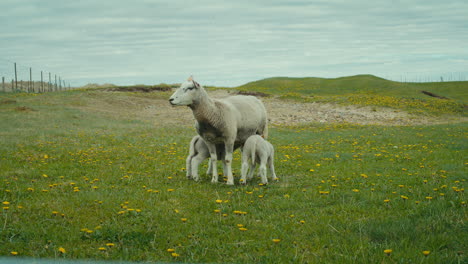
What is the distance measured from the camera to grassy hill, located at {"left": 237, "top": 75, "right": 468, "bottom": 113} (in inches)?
1539

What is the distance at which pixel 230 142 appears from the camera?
383 inches

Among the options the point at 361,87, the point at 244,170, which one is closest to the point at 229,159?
the point at 244,170

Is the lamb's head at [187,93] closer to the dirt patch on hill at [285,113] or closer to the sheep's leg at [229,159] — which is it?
the sheep's leg at [229,159]

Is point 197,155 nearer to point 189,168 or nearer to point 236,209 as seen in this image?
point 189,168

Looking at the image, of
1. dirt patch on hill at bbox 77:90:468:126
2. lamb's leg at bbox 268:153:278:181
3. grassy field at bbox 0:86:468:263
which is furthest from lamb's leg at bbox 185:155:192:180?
dirt patch on hill at bbox 77:90:468:126

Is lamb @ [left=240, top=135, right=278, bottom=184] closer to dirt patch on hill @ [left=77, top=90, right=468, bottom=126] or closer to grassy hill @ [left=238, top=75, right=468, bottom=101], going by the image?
dirt patch on hill @ [left=77, top=90, right=468, bottom=126]

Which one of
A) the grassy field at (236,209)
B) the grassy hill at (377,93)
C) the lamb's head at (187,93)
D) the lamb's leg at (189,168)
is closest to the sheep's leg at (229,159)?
the grassy field at (236,209)

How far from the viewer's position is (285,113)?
1375 inches

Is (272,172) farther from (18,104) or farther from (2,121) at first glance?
(18,104)

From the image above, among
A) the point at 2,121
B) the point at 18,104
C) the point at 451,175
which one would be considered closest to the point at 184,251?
the point at 451,175

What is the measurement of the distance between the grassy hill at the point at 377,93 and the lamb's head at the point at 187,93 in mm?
32008

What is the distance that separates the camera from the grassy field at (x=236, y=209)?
5207 millimetres

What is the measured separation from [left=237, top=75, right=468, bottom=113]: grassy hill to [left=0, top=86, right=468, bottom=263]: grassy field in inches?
1059

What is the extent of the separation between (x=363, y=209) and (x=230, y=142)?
3708 millimetres
